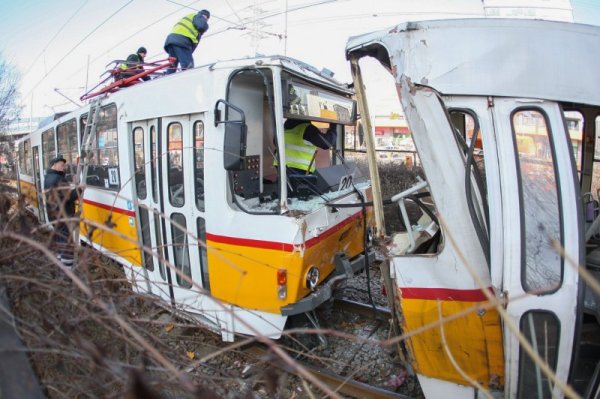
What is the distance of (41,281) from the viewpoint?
1689 millimetres

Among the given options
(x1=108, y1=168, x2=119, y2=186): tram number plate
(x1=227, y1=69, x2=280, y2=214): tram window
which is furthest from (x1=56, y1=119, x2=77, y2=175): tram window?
(x1=227, y1=69, x2=280, y2=214): tram window

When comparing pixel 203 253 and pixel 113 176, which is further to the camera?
pixel 113 176

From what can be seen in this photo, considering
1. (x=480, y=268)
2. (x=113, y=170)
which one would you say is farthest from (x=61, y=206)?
(x=113, y=170)

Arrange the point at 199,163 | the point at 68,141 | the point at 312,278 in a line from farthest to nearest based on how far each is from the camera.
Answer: the point at 68,141 → the point at 199,163 → the point at 312,278

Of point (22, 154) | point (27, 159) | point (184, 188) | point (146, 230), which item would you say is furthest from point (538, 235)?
point (22, 154)

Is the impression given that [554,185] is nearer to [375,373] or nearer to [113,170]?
[375,373]

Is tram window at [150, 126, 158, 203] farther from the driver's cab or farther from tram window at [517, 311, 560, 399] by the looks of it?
tram window at [517, 311, 560, 399]

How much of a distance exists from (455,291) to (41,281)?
7.50 feet

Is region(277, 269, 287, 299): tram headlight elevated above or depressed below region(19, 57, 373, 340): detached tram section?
below

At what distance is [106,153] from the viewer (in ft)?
18.7

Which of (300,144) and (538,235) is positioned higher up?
(300,144)

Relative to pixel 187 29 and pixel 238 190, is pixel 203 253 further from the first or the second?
pixel 187 29

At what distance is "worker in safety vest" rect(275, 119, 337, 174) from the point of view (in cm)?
463

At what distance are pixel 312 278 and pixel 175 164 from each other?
6.55ft
